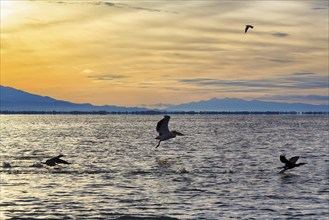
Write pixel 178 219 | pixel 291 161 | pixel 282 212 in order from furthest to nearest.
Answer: pixel 291 161 < pixel 282 212 < pixel 178 219

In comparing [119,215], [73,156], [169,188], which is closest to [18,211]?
[119,215]

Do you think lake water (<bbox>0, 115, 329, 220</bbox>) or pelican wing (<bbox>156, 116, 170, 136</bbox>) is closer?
lake water (<bbox>0, 115, 329, 220</bbox>)

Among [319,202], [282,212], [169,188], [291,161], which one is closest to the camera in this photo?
[282,212]

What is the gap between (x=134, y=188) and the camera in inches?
1309

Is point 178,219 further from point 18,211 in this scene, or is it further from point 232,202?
point 18,211

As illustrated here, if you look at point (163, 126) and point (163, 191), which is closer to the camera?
point (163, 191)

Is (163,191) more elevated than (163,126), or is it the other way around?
(163,126)

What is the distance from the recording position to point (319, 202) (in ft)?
93.5

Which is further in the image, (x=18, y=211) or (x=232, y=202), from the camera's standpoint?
(x=232, y=202)

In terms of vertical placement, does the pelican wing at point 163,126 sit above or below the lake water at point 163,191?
above

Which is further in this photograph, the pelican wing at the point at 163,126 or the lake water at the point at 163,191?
the pelican wing at the point at 163,126

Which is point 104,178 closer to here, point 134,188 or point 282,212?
point 134,188

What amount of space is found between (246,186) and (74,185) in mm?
10143

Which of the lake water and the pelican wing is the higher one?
the pelican wing
